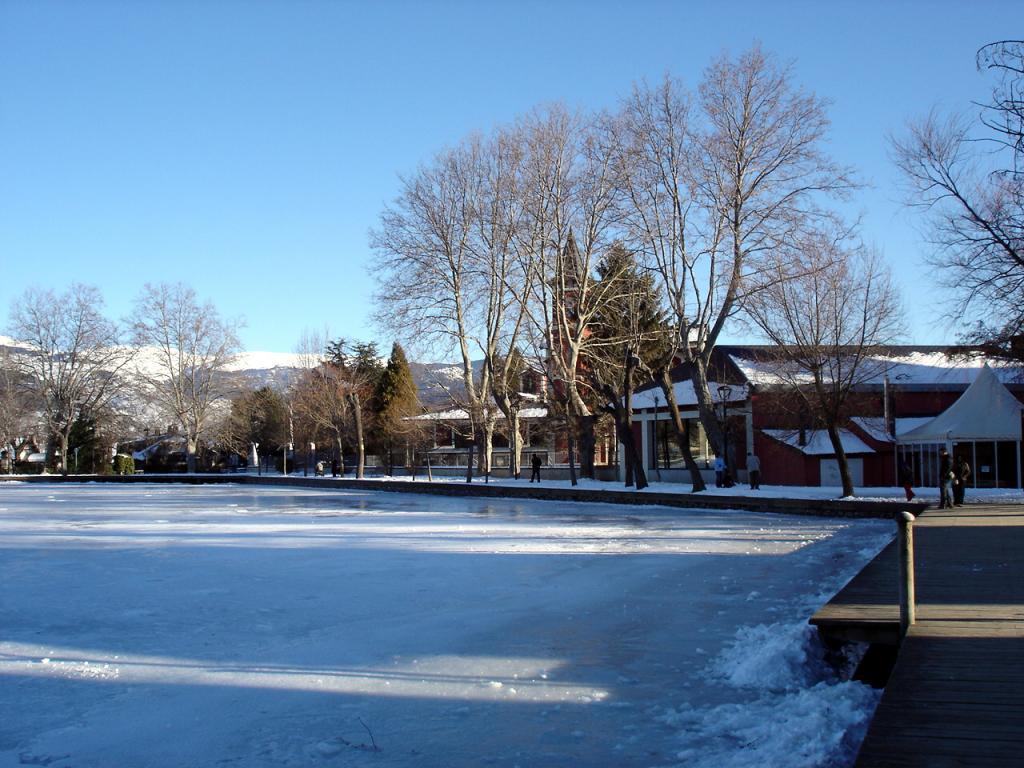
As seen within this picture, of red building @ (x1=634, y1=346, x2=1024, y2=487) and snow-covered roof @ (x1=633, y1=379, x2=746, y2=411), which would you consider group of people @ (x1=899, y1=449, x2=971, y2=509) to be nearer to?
red building @ (x1=634, y1=346, x2=1024, y2=487)

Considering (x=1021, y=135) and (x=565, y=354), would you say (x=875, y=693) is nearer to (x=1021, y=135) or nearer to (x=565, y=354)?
(x=1021, y=135)

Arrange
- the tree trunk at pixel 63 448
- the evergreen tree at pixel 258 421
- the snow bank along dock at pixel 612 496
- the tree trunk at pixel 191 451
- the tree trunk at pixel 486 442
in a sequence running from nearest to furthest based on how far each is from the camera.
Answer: the snow bank along dock at pixel 612 496 < the tree trunk at pixel 486 442 < the tree trunk at pixel 63 448 < the tree trunk at pixel 191 451 < the evergreen tree at pixel 258 421

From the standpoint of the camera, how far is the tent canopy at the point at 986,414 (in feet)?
100

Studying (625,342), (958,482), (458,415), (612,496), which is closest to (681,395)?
(625,342)

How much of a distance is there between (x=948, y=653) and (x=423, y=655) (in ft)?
14.3

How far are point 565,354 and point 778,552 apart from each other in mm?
28653

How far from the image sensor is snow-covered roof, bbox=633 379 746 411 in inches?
1531

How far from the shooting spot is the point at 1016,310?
77.6 ft

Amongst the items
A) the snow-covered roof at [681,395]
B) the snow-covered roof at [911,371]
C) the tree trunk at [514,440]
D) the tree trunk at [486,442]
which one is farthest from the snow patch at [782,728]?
the tree trunk at [514,440]

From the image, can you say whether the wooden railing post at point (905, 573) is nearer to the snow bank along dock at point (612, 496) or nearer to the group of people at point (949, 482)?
the snow bank along dock at point (612, 496)

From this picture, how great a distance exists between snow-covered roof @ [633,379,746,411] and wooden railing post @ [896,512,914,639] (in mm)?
30831

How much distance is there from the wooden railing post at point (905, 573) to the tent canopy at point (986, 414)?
84.1 feet

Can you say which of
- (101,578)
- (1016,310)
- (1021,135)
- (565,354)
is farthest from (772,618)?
(565,354)

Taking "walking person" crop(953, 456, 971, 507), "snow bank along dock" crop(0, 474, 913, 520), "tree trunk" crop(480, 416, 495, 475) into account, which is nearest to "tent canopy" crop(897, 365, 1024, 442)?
"walking person" crop(953, 456, 971, 507)
